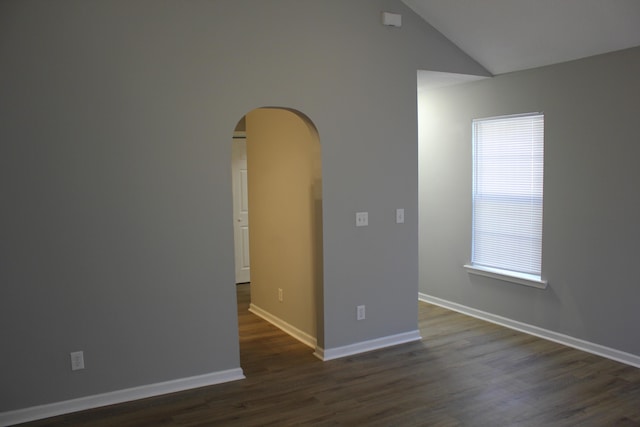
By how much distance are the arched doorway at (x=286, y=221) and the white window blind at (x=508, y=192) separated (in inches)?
70.1

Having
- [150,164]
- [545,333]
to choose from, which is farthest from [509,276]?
[150,164]

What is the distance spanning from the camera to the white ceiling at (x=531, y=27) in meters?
3.66

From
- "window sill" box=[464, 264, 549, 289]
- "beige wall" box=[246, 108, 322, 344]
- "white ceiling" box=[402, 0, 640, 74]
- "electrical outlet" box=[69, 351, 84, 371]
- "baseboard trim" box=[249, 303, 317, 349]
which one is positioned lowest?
"baseboard trim" box=[249, 303, 317, 349]

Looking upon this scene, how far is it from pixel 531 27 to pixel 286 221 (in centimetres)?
254

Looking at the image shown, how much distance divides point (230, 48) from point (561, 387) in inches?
127

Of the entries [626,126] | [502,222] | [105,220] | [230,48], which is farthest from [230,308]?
[626,126]

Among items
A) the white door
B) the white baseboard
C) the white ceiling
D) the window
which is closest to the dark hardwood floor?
the white baseboard

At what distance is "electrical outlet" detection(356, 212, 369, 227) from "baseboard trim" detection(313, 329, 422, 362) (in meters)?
0.97

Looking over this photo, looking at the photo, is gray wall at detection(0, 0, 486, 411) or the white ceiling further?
the white ceiling

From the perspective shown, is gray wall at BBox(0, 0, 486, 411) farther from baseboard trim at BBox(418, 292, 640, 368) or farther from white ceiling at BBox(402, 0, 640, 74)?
baseboard trim at BBox(418, 292, 640, 368)

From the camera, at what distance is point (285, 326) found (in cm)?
506

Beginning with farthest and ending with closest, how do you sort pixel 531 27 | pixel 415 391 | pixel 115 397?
pixel 531 27 → pixel 415 391 → pixel 115 397

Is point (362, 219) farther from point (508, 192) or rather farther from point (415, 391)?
point (508, 192)

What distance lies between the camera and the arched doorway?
443 cm
